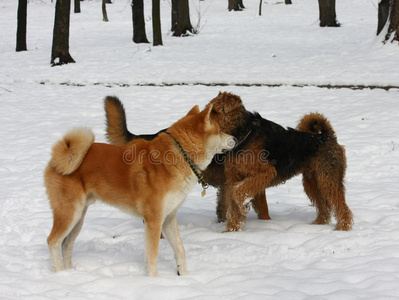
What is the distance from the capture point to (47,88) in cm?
1330

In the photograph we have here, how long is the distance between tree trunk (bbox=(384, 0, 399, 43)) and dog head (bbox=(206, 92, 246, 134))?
969cm

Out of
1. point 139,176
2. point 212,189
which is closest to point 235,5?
point 212,189

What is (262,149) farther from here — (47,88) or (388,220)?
(47,88)

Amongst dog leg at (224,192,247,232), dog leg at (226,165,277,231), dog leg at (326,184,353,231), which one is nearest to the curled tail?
dog leg at (226,165,277,231)

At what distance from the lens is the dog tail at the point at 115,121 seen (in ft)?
17.6

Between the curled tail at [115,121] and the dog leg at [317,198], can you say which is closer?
the curled tail at [115,121]

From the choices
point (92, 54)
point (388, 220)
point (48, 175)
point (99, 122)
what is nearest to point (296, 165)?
point (388, 220)

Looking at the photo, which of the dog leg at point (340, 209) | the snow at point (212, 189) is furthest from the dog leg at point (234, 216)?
the dog leg at point (340, 209)

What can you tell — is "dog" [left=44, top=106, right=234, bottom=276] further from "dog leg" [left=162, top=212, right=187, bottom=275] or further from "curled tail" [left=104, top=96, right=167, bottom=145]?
"curled tail" [left=104, top=96, right=167, bottom=145]

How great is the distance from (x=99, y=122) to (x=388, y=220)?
6.94 metres

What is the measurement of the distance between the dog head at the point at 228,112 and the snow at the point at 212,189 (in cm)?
127

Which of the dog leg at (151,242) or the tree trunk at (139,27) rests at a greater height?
the tree trunk at (139,27)

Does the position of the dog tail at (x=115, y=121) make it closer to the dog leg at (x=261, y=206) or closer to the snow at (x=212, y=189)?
the snow at (x=212, y=189)

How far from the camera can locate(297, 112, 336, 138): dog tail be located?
18.4 ft
